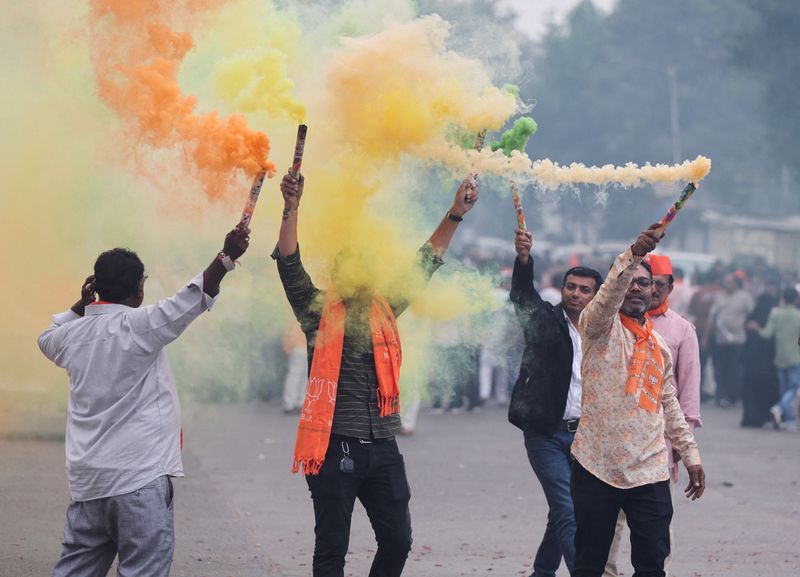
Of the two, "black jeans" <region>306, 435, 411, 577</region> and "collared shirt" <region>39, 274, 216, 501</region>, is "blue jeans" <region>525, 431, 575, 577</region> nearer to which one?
"black jeans" <region>306, 435, 411, 577</region>

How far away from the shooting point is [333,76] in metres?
5.01

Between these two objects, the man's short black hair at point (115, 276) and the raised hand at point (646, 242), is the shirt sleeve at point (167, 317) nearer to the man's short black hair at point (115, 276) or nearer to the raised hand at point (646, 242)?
the man's short black hair at point (115, 276)

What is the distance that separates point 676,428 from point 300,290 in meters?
1.86

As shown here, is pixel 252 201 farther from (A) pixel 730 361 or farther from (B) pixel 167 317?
(A) pixel 730 361

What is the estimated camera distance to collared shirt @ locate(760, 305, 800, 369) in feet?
48.2

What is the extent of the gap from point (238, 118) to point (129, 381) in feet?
4.04

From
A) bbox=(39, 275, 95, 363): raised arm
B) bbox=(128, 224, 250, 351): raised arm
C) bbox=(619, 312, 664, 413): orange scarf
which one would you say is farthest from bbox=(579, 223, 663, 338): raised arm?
bbox=(39, 275, 95, 363): raised arm

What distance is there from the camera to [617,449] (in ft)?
15.9

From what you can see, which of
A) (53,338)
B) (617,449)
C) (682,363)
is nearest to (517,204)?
(617,449)

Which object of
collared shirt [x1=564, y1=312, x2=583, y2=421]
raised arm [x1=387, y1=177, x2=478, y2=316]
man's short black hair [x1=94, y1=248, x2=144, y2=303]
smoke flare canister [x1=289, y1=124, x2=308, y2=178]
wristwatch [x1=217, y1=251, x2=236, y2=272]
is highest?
smoke flare canister [x1=289, y1=124, x2=308, y2=178]

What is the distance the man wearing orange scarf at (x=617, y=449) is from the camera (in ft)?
15.9

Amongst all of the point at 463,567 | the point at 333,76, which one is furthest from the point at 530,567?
the point at 333,76

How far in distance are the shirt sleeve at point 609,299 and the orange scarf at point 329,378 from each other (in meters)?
0.83

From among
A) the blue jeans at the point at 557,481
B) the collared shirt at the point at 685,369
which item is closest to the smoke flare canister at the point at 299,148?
the blue jeans at the point at 557,481
